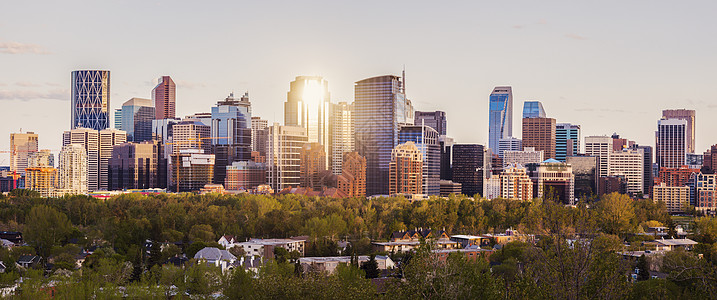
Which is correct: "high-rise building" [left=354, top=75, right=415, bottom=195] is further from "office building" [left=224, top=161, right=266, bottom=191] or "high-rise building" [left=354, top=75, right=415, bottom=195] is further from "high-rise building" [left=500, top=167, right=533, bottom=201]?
"high-rise building" [left=500, top=167, right=533, bottom=201]

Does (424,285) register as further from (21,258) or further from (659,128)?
(659,128)

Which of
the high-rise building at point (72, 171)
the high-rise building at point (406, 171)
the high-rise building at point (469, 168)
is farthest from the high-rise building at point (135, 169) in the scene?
the high-rise building at point (406, 171)

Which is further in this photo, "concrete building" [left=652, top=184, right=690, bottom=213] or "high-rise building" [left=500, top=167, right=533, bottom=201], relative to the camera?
"high-rise building" [left=500, top=167, right=533, bottom=201]

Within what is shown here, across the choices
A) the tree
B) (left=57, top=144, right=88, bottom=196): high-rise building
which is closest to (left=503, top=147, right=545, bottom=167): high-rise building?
(left=57, top=144, right=88, bottom=196): high-rise building

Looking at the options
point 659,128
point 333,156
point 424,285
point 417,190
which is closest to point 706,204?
point 417,190

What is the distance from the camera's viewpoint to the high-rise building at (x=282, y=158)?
144 metres

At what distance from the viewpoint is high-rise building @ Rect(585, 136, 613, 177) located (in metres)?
170

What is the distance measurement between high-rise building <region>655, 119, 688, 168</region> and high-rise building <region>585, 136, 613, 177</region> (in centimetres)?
1602

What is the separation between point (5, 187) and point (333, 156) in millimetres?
77383

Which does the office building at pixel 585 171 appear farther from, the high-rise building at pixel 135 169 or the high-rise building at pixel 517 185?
the high-rise building at pixel 135 169

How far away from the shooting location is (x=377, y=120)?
15350cm

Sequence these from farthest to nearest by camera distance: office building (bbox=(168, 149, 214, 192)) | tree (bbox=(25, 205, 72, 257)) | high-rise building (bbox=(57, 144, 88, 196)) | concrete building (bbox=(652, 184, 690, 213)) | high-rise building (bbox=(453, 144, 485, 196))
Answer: office building (bbox=(168, 149, 214, 192)) → high-rise building (bbox=(453, 144, 485, 196)) → high-rise building (bbox=(57, 144, 88, 196)) → concrete building (bbox=(652, 184, 690, 213)) → tree (bbox=(25, 205, 72, 257))

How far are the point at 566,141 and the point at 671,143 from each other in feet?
79.0

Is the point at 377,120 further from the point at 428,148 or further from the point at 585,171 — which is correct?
the point at 585,171
